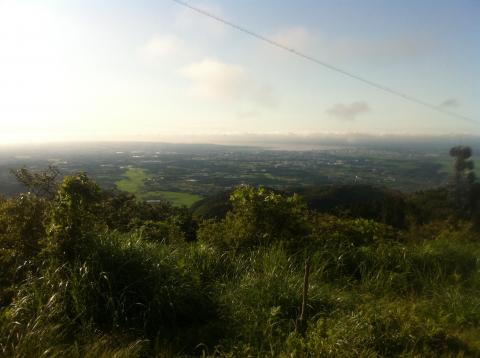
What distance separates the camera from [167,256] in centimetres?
405

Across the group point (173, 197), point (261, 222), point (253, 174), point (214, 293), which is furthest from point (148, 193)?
point (214, 293)

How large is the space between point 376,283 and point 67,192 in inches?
152

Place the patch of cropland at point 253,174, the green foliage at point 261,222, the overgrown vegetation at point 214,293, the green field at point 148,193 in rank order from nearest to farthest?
the overgrown vegetation at point 214,293, the green foliage at point 261,222, the green field at point 148,193, the patch of cropland at point 253,174

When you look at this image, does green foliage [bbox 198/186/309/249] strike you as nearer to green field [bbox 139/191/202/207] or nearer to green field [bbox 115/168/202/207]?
green field [bbox 115/168/202/207]

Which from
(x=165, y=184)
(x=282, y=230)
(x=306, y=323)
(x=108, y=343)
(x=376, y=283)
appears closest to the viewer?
(x=108, y=343)

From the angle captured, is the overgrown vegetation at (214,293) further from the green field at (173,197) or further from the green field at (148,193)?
the green field at (173,197)

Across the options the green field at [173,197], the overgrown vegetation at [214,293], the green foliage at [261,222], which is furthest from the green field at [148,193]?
the overgrown vegetation at [214,293]

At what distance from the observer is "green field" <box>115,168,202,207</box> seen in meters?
46.5

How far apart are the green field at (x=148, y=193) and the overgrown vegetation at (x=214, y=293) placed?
3664 centimetres

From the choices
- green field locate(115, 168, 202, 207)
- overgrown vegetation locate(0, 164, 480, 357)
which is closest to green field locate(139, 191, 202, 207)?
green field locate(115, 168, 202, 207)

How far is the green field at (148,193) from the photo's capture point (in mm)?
46544

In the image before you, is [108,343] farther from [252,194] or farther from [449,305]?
[449,305]

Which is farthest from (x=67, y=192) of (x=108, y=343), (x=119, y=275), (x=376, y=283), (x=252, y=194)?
(x=376, y=283)

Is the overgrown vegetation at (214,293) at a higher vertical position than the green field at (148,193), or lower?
higher
